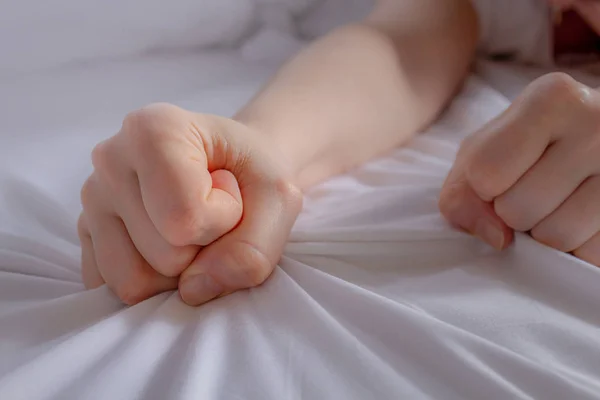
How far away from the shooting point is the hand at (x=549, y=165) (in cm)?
41

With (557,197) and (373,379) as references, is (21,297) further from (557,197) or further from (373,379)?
(557,197)

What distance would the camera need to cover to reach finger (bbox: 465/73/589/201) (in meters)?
0.41

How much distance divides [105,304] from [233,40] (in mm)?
532

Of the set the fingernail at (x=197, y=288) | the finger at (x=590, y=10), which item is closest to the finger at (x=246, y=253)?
the fingernail at (x=197, y=288)

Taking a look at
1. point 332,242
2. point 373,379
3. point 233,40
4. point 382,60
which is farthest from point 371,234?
point 233,40

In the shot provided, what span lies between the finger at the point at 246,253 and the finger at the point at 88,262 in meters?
0.07

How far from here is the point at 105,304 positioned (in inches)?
16.5

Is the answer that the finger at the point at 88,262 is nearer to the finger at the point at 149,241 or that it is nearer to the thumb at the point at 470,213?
the finger at the point at 149,241

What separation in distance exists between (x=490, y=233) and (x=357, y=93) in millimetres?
215

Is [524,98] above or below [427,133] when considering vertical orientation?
above

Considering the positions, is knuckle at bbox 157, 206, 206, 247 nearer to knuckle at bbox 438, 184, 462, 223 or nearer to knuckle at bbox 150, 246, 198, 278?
knuckle at bbox 150, 246, 198, 278

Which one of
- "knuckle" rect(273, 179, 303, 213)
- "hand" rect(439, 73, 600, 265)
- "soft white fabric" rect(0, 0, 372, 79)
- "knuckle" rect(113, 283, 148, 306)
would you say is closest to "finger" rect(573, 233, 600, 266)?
"hand" rect(439, 73, 600, 265)

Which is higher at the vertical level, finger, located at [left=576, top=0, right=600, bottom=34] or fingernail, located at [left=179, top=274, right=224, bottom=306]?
finger, located at [left=576, top=0, right=600, bottom=34]

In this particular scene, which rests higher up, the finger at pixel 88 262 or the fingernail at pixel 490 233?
the finger at pixel 88 262
